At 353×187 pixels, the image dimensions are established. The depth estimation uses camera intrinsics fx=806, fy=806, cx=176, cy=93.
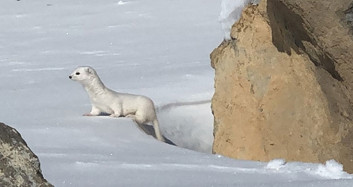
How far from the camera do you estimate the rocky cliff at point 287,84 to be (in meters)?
3.79

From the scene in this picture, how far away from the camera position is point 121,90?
6715mm

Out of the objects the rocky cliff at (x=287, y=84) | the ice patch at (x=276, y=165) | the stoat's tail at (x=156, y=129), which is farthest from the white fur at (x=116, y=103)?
the ice patch at (x=276, y=165)

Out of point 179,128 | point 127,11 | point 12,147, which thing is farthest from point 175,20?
point 12,147

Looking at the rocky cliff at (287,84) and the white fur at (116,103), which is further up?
the rocky cliff at (287,84)

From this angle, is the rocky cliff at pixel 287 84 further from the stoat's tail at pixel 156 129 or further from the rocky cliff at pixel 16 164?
the rocky cliff at pixel 16 164

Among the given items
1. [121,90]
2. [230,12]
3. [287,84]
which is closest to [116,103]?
[121,90]

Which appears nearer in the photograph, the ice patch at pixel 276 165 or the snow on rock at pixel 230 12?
the ice patch at pixel 276 165

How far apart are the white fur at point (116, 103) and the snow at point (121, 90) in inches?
6.6

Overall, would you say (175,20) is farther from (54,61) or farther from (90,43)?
(54,61)

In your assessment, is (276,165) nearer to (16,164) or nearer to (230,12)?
(230,12)

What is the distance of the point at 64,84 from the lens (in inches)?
279

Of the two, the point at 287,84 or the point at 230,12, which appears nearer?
the point at 287,84

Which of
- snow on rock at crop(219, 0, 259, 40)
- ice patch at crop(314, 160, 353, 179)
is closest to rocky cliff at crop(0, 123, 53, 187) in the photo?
ice patch at crop(314, 160, 353, 179)

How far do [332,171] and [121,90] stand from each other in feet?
10.5
